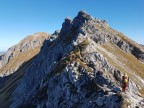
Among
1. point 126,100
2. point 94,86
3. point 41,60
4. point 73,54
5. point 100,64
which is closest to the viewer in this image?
point 126,100

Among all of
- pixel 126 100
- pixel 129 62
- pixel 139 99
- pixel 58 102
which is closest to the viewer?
pixel 126 100

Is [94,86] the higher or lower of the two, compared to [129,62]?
lower

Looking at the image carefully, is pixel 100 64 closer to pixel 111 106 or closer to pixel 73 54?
pixel 73 54

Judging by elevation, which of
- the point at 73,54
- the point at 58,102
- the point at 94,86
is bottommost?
the point at 94,86

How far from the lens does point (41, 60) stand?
114438 mm

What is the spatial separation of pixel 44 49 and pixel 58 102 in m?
62.2

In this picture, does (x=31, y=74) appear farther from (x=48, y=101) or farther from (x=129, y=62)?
(x=48, y=101)

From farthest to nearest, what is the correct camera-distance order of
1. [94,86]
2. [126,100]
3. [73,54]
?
[73,54]
[94,86]
[126,100]

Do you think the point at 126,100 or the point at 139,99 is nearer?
the point at 126,100

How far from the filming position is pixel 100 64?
205ft

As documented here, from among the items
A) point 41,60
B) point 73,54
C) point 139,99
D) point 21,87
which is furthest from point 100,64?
point 21,87

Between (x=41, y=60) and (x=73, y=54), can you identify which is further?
(x=41, y=60)

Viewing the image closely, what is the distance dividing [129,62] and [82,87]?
99.3 ft

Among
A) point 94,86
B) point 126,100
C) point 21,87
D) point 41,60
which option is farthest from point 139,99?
point 21,87
